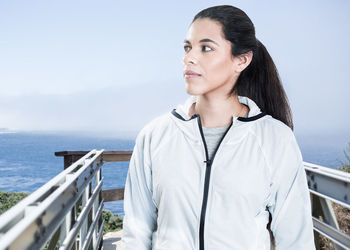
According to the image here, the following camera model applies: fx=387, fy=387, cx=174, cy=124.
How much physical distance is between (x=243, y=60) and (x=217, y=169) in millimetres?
432

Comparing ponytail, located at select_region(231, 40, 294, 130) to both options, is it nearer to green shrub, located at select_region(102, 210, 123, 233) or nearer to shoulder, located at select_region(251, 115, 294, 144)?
shoulder, located at select_region(251, 115, 294, 144)

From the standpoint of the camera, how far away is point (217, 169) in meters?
1.34

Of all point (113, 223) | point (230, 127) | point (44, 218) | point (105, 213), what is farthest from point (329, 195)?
point (105, 213)

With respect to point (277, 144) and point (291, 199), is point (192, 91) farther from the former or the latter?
point (291, 199)

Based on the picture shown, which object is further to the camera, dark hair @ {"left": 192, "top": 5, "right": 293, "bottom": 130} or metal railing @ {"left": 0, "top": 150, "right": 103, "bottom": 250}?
dark hair @ {"left": 192, "top": 5, "right": 293, "bottom": 130}

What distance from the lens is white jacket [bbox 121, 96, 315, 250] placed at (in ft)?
4.31

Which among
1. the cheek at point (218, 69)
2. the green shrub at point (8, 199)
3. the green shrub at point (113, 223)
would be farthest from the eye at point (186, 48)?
the green shrub at point (8, 199)

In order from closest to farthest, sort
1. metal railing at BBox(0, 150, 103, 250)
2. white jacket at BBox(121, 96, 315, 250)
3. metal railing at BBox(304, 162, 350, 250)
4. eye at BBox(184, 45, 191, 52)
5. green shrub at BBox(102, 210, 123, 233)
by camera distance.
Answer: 1. metal railing at BBox(0, 150, 103, 250)
2. white jacket at BBox(121, 96, 315, 250)
3. eye at BBox(184, 45, 191, 52)
4. metal railing at BBox(304, 162, 350, 250)
5. green shrub at BBox(102, 210, 123, 233)

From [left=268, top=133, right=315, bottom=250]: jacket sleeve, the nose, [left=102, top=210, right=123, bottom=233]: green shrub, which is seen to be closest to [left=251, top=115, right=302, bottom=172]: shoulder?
[left=268, top=133, right=315, bottom=250]: jacket sleeve

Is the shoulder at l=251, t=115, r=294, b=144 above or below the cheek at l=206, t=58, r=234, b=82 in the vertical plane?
below

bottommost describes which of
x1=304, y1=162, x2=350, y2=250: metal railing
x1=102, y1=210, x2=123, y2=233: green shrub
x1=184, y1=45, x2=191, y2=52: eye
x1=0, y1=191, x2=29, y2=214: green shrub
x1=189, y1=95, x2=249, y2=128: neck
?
x1=102, y1=210, x2=123, y2=233: green shrub

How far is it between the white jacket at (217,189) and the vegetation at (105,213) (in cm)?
645

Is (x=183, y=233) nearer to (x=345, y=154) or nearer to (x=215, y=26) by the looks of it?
(x=215, y=26)

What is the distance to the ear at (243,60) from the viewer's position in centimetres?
145
